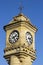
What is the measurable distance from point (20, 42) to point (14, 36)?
1.53 m

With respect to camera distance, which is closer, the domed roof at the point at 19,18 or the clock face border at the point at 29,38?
the clock face border at the point at 29,38

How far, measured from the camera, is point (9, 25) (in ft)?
174

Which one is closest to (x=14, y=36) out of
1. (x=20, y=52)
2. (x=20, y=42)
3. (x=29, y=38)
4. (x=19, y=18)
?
(x=20, y=42)

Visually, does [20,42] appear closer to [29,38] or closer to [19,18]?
[29,38]

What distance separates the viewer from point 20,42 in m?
51.1

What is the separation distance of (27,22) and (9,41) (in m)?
3.80

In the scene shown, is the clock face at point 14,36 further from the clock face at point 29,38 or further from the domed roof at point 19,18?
the domed roof at point 19,18

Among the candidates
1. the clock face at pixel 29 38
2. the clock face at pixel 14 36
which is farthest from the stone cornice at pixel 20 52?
the clock face at pixel 29 38

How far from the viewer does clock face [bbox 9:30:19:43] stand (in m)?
51.8

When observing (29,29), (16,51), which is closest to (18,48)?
(16,51)

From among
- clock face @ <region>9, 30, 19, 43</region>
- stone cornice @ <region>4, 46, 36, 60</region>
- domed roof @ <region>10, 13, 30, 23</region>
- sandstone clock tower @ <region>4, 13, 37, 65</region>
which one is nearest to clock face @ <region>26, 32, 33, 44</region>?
sandstone clock tower @ <region>4, 13, 37, 65</region>

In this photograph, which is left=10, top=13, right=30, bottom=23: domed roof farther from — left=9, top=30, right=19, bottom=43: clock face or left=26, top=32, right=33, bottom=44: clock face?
left=26, top=32, right=33, bottom=44: clock face

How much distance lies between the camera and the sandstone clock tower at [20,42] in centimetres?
5072

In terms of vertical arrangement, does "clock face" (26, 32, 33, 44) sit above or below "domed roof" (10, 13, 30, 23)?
below
